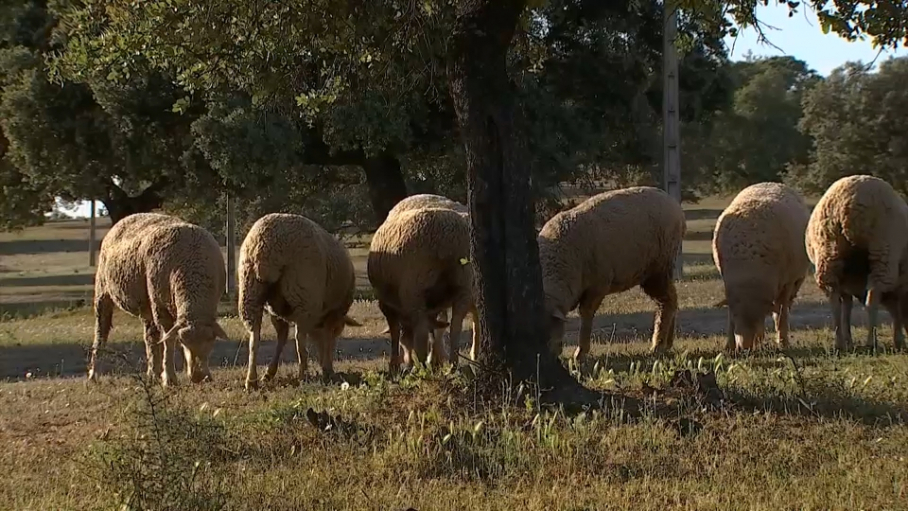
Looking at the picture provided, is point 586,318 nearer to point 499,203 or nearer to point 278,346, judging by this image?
point 278,346

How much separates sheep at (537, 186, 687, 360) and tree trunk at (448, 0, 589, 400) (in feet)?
8.11

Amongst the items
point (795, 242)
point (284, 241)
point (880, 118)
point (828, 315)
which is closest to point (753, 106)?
point (880, 118)

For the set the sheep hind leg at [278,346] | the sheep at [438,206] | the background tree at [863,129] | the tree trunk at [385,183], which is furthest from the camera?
the background tree at [863,129]

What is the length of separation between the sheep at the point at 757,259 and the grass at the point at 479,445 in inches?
63.3

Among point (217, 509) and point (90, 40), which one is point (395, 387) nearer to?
point (217, 509)

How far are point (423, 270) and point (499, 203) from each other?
3180 mm

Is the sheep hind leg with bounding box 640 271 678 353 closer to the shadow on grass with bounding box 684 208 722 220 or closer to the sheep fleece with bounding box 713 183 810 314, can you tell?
the sheep fleece with bounding box 713 183 810 314

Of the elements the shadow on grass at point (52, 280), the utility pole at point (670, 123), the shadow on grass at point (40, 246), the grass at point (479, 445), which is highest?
the utility pole at point (670, 123)

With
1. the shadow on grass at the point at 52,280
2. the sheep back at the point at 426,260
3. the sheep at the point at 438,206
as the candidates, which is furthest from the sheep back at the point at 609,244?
the shadow on grass at the point at 52,280

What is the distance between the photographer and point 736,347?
1205 centimetres

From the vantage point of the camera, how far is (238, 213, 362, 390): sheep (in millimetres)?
10828

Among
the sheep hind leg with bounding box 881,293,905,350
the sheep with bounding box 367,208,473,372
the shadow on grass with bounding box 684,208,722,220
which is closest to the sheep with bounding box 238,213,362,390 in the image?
the sheep with bounding box 367,208,473,372

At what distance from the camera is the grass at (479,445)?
5.94m

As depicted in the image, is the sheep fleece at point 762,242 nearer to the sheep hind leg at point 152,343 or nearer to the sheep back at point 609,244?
the sheep back at point 609,244
